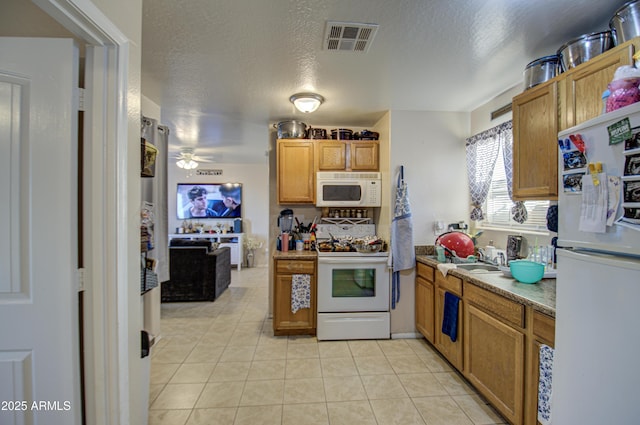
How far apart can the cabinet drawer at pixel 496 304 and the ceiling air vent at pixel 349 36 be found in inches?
75.1

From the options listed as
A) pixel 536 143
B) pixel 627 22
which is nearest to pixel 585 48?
pixel 627 22

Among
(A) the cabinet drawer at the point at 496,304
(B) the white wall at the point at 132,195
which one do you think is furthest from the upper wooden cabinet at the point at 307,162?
(B) the white wall at the point at 132,195

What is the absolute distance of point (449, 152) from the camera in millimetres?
3244

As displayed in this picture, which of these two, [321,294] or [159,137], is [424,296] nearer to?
[321,294]

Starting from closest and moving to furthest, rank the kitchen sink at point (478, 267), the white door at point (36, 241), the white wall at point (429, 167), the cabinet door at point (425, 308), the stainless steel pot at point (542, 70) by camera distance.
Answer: the white door at point (36, 241) → the stainless steel pot at point (542, 70) → the kitchen sink at point (478, 267) → the cabinet door at point (425, 308) → the white wall at point (429, 167)

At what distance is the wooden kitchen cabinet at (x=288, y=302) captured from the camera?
3.12 metres

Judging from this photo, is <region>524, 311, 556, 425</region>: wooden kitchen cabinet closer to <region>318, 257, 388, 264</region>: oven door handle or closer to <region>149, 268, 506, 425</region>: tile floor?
<region>149, 268, 506, 425</region>: tile floor

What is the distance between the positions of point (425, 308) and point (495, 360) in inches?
41.2

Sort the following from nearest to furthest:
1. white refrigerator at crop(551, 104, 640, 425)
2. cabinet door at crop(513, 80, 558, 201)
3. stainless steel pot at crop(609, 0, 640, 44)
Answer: white refrigerator at crop(551, 104, 640, 425) < stainless steel pot at crop(609, 0, 640, 44) < cabinet door at crop(513, 80, 558, 201)

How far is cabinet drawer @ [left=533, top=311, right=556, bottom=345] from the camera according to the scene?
1441mm

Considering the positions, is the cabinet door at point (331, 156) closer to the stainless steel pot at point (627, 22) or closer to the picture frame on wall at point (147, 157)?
the picture frame on wall at point (147, 157)

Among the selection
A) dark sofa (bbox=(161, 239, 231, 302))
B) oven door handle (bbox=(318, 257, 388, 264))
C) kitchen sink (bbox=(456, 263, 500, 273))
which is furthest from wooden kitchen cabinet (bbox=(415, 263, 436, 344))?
dark sofa (bbox=(161, 239, 231, 302))

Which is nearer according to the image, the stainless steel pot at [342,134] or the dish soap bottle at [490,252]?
the dish soap bottle at [490,252]

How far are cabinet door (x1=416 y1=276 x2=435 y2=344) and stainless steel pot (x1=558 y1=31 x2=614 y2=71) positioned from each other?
2.01 m
